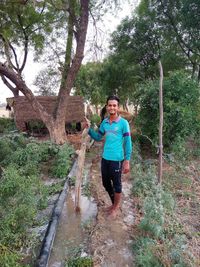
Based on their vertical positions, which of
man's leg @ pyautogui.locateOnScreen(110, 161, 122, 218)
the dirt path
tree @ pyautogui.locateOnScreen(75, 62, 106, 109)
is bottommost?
the dirt path

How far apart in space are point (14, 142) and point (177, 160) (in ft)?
14.6

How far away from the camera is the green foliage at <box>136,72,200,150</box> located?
748cm

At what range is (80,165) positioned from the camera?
438 cm

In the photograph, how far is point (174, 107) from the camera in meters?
7.41

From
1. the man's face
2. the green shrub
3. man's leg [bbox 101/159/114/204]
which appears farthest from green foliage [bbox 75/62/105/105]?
the green shrub

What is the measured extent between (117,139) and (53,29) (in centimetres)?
816

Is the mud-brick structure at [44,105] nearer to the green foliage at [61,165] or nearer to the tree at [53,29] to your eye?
the tree at [53,29]

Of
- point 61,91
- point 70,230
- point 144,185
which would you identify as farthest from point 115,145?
point 61,91

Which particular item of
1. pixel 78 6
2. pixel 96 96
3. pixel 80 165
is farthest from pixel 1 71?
pixel 96 96

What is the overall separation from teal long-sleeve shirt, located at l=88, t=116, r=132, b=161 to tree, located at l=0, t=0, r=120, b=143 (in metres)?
5.02

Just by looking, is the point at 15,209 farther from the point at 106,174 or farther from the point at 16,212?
the point at 106,174

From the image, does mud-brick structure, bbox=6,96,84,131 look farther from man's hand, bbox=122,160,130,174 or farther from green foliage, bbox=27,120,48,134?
man's hand, bbox=122,160,130,174

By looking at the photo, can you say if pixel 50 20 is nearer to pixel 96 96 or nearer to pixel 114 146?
pixel 114 146

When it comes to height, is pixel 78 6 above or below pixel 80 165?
above
